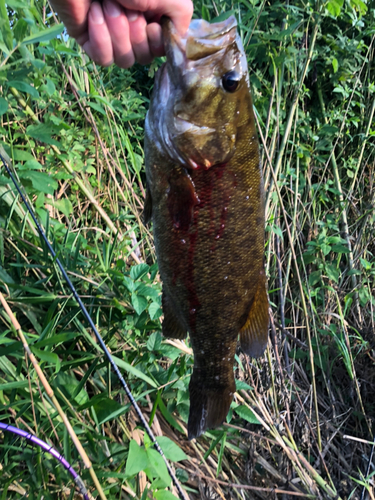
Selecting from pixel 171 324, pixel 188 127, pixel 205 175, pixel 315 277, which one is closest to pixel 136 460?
pixel 171 324

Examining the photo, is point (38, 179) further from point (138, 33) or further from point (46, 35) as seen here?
point (138, 33)

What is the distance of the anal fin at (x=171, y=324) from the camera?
1.08 meters

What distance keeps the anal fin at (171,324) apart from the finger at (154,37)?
793mm

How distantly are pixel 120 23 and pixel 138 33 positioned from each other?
0.06 m

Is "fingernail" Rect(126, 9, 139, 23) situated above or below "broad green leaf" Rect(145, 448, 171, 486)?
above

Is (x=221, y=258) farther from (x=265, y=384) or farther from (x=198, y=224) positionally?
(x=265, y=384)

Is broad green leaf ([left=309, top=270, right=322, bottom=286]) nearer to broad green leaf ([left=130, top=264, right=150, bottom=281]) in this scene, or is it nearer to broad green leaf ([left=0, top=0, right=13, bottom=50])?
broad green leaf ([left=130, top=264, right=150, bottom=281])

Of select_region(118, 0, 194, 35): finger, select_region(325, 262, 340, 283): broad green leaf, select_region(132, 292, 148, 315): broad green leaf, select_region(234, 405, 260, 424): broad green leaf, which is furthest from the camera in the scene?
select_region(325, 262, 340, 283): broad green leaf

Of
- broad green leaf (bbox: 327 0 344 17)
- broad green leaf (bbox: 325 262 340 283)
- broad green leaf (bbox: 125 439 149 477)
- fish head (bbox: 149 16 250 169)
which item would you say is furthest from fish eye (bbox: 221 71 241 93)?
broad green leaf (bbox: 325 262 340 283)

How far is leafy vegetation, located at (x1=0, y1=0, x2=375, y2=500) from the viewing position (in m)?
1.28

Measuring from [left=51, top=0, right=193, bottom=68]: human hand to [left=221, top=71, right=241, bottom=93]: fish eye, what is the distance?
0.57 feet

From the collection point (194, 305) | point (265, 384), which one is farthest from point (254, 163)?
point (265, 384)

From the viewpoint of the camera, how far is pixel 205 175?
931mm

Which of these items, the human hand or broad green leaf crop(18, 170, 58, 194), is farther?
broad green leaf crop(18, 170, 58, 194)
